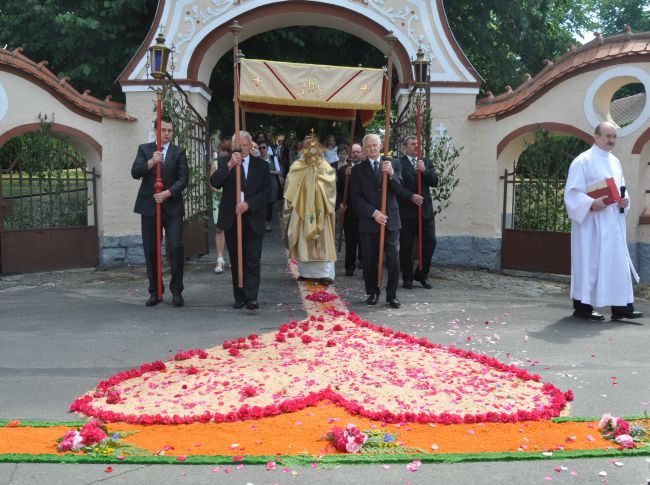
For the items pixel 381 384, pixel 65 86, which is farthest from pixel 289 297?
pixel 65 86

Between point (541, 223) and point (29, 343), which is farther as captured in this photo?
point (541, 223)

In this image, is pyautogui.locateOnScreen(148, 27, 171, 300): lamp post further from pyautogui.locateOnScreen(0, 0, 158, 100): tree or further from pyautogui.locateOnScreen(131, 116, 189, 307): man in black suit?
pyautogui.locateOnScreen(0, 0, 158, 100): tree

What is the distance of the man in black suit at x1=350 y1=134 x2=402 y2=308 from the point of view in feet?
25.9

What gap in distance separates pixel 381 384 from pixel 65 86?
827 centimetres

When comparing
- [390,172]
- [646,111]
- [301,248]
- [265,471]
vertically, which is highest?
[646,111]

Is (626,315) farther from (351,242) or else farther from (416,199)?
(351,242)

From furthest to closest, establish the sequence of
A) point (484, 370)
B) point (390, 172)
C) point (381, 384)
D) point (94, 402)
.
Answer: point (390, 172) < point (484, 370) < point (381, 384) < point (94, 402)

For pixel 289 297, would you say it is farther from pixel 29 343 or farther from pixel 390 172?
pixel 29 343

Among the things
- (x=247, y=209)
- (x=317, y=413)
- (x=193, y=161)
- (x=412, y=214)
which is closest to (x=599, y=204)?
(x=412, y=214)

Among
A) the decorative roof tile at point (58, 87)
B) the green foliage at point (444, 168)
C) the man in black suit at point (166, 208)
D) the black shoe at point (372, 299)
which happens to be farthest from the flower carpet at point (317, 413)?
the decorative roof tile at point (58, 87)

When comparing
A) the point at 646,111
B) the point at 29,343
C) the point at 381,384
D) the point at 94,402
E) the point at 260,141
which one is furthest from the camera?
the point at 260,141

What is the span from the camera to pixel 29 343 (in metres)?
6.15

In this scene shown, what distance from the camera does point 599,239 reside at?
293 inches

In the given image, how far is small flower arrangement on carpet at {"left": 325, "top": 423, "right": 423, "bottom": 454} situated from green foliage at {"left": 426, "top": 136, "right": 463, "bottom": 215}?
23.3 ft
